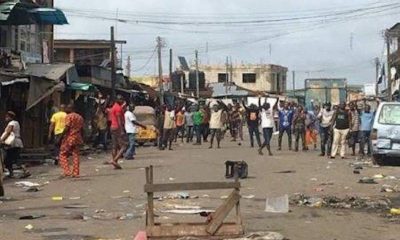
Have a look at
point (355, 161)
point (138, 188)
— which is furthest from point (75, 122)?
point (355, 161)

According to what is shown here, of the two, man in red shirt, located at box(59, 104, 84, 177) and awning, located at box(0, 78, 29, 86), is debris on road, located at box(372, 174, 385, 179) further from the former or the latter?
awning, located at box(0, 78, 29, 86)

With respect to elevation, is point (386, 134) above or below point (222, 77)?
below

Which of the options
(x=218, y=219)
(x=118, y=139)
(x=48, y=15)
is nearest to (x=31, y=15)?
(x=48, y=15)

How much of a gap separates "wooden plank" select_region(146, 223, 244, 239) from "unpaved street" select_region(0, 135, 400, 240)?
1.06m

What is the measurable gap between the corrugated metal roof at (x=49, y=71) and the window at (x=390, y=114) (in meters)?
9.76

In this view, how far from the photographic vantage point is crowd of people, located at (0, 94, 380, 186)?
16.8m

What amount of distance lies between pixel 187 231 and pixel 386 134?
36.5 ft

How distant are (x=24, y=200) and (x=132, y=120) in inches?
341

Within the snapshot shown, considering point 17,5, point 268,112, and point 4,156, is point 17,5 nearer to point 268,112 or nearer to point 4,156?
point 4,156

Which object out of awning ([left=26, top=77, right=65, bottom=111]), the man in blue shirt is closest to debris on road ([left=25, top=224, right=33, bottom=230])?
awning ([left=26, top=77, right=65, bottom=111])

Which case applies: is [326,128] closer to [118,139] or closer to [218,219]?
[118,139]

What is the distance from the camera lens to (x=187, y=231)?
8.04m

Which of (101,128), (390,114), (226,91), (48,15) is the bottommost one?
(101,128)

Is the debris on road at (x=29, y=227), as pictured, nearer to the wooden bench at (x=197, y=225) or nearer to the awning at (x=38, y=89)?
the wooden bench at (x=197, y=225)
